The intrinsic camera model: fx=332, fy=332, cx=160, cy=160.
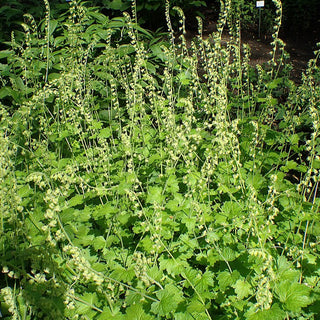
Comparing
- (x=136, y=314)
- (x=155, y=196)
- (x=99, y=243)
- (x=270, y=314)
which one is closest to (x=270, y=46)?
(x=155, y=196)

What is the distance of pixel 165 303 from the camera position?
1.72 m

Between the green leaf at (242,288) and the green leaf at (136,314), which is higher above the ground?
the green leaf at (242,288)

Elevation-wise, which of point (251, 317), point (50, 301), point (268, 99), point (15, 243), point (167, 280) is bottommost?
point (167, 280)

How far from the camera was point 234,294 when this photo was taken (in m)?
1.92

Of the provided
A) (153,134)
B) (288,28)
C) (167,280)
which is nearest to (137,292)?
(167,280)

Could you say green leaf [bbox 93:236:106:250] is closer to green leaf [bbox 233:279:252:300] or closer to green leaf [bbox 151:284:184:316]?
green leaf [bbox 151:284:184:316]

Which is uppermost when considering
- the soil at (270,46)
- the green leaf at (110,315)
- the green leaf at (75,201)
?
the soil at (270,46)

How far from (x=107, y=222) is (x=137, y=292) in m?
0.55

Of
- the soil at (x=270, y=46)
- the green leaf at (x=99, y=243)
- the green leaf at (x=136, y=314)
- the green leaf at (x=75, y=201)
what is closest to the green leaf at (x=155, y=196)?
the green leaf at (x=99, y=243)

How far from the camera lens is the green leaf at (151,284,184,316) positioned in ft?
5.54

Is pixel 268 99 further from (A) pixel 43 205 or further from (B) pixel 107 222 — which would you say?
(A) pixel 43 205

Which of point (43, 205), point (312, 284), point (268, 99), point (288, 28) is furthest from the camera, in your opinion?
point (288, 28)

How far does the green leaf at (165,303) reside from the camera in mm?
1688

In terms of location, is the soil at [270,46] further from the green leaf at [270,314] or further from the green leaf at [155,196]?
the green leaf at [270,314]
